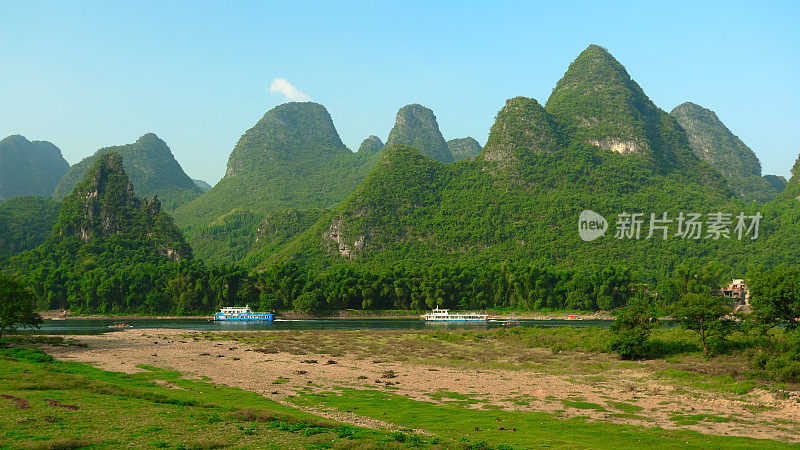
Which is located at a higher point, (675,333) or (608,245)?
(608,245)

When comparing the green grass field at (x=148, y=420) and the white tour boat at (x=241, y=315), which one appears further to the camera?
the white tour boat at (x=241, y=315)

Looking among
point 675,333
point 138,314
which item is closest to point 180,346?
point 675,333

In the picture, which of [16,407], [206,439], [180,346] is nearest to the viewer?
[206,439]

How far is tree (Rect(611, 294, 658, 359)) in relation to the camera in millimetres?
55469

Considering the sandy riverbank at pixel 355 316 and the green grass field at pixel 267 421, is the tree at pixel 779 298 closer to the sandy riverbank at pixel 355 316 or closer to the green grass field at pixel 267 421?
the green grass field at pixel 267 421

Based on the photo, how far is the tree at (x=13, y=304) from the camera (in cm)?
5984

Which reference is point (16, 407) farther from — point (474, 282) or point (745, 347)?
point (474, 282)

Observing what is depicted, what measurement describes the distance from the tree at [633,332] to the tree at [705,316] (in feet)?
12.9

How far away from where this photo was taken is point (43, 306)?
148 metres

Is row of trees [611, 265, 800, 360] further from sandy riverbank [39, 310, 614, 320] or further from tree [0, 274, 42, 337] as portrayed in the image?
sandy riverbank [39, 310, 614, 320]

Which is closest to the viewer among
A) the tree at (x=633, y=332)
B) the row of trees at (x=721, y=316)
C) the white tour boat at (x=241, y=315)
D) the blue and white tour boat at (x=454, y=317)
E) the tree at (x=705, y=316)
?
the row of trees at (x=721, y=316)

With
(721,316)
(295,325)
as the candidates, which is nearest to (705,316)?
(721,316)

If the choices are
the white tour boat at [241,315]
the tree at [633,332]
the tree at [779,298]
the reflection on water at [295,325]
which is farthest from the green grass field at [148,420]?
the white tour boat at [241,315]

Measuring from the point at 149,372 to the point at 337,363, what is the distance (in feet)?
57.6
